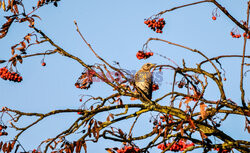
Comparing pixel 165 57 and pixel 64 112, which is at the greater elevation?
pixel 165 57

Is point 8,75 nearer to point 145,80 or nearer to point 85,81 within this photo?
point 85,81

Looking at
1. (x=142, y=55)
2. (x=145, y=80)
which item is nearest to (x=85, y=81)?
(x=142, y=55)

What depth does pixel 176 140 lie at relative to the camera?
177 inches

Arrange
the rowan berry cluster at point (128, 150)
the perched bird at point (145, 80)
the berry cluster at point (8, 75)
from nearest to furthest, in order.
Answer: the rowan berry cluster at point (128, 150), the berry cluster at point (8, 75), the perched bird at point (145, 80)

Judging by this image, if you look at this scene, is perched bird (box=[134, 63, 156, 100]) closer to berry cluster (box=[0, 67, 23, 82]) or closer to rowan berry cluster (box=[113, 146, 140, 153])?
berry cluster (box=[0, 67, 23, 82])

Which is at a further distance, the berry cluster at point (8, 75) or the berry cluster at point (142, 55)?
the berry cluster at point (142, 55)

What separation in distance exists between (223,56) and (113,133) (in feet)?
5.60

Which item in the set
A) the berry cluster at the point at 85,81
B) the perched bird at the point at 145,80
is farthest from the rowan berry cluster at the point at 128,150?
the perched bird at the point at 145,80

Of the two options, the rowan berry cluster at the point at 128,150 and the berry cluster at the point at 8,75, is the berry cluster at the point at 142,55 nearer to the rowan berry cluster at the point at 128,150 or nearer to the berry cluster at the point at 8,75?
the rowan berry cluster at the point at 128,150

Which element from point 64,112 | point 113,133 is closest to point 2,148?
point 64,112

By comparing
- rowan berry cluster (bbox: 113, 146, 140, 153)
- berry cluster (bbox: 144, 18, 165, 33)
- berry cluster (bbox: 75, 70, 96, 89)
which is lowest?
rowan berry cluster (bbox: 113, 146, 140, 153)

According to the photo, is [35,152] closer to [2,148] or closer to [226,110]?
[2,148]

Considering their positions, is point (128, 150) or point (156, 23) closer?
point (128, 150)

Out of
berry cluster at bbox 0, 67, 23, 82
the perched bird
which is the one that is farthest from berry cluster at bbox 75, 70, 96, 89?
the perched bird
